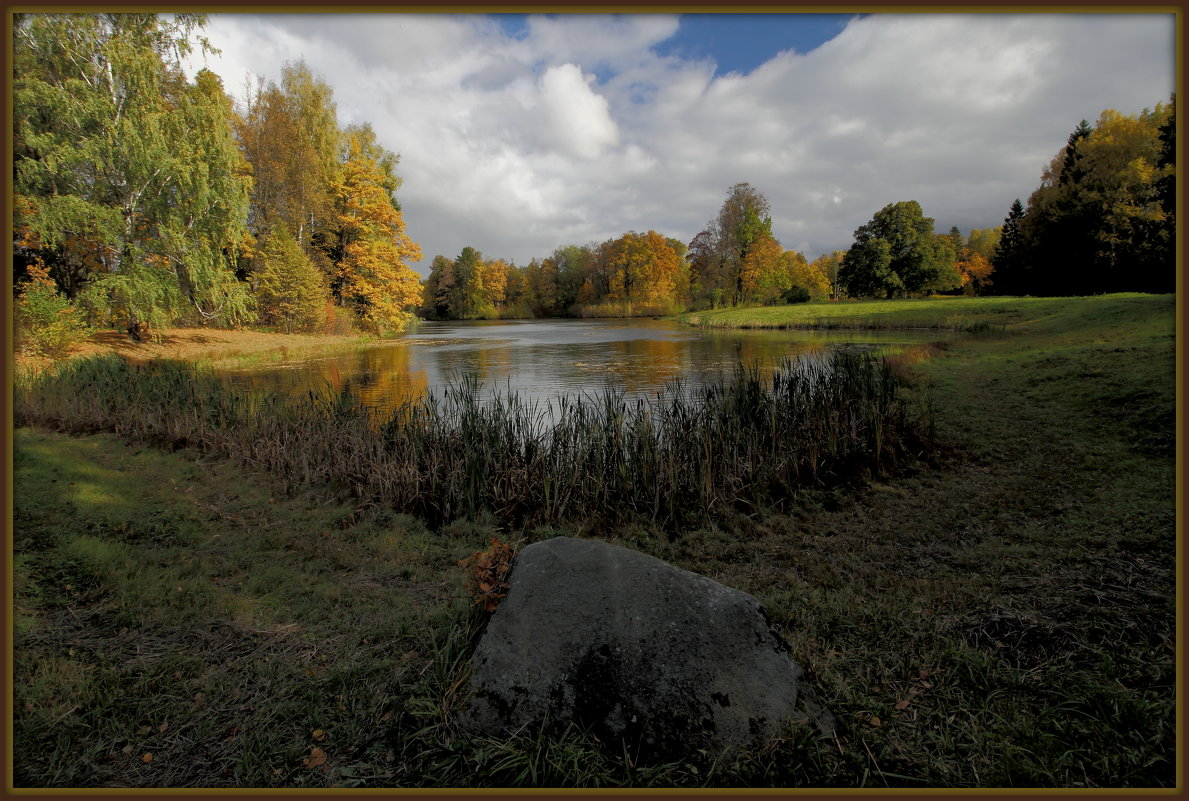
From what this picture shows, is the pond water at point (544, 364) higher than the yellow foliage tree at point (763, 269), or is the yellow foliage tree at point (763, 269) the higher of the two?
the yellow foliage tree at point (763, 269)

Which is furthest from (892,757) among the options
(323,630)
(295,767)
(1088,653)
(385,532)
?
(385,532)

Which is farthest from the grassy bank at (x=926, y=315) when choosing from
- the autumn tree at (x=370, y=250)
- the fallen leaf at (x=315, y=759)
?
the fallen leaf at (x=315, y=759)

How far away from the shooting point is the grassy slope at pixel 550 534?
2.07m

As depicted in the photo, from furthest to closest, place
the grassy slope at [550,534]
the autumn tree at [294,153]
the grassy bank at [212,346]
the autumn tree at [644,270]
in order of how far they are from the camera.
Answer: the autumn tree at [644,270] < the autumn tree at [294,153] < the grassy bank at [212,346] < the grassy slope at [550,534]

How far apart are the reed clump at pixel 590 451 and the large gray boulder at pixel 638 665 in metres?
2.86

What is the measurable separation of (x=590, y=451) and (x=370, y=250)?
29387 mm

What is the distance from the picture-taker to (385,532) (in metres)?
5.14

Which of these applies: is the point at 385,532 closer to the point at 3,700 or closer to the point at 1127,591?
the point at 3,700

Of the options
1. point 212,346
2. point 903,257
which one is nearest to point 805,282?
point 903,257

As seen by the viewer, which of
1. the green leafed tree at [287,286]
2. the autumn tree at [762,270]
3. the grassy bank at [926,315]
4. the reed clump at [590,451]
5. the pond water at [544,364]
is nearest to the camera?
the reed clump at [590,451]

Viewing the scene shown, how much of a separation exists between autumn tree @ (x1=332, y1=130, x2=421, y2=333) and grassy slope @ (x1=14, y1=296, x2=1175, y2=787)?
27045mm

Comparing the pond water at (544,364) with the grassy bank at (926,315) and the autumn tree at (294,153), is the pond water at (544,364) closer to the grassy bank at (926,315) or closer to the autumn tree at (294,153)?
the grassy bank at (926,315)

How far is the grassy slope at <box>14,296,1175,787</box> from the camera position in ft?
6.80

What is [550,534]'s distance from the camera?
16.5ft
